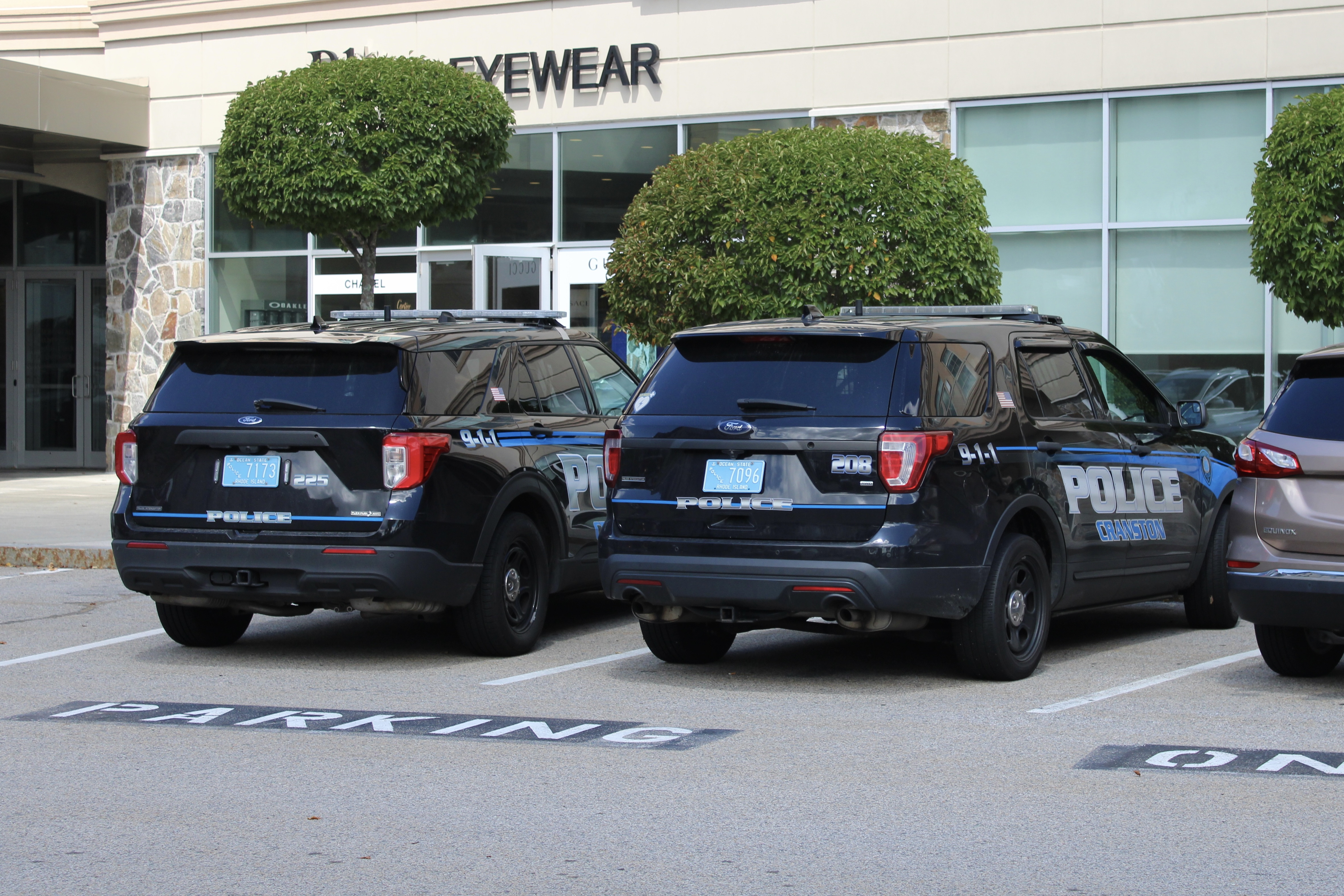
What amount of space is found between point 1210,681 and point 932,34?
11754 millimetres

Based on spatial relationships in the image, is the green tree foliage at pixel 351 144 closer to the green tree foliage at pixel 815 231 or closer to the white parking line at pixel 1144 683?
the green tree foliage at pixel 815 231

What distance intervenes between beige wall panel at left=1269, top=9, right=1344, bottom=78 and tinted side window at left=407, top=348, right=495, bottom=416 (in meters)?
10.9

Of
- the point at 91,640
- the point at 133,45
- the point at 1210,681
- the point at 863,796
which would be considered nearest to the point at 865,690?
the point at 1210,681

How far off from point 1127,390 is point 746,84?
10764mm

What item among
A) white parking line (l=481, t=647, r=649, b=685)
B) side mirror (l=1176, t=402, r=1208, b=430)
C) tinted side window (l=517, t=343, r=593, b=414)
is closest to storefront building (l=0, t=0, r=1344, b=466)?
tinted side window (l=517, t=343, r=593, b=414)

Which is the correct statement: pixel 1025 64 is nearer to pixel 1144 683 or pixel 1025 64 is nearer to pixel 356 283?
pixel 356 283

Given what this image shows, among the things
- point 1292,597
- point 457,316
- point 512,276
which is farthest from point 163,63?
point 1292,597

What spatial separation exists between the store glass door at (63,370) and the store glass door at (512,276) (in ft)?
23.0

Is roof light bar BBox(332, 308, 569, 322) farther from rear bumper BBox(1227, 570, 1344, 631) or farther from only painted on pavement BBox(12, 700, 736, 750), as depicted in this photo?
rear bumper BBox(1227, 570, 1344, 631)

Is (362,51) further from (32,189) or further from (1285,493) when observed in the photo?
(1285,493)

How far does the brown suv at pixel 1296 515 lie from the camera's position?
7543 mm

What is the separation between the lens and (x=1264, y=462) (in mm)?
7832

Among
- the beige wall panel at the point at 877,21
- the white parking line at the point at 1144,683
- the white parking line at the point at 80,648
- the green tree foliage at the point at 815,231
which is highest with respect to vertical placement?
the beige wall panel at the point at 877,21

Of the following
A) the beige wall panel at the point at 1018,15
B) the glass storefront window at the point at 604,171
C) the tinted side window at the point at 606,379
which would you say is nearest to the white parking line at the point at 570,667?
the tinted side window at the point at 606,379
